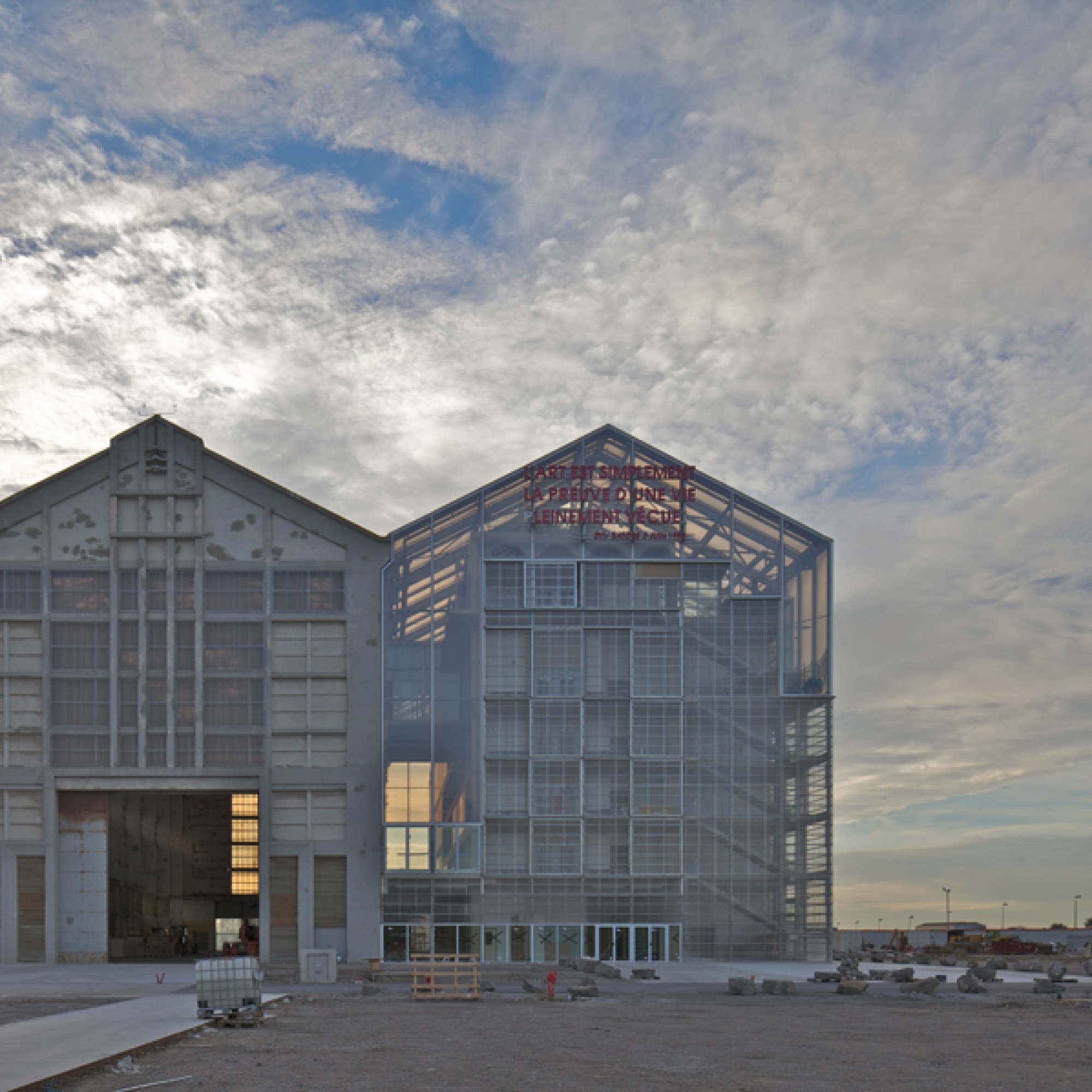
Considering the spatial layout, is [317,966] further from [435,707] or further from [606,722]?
[606,722]

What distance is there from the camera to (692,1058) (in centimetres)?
2870

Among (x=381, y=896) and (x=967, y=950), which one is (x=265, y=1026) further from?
(x=967, y=950)

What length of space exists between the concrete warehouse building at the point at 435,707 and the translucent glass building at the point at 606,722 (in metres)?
0.14

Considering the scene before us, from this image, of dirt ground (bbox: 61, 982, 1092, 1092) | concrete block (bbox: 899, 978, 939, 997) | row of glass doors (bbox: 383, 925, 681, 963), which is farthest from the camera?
row of glass doors (bbox: 383, 925, 681, 963)

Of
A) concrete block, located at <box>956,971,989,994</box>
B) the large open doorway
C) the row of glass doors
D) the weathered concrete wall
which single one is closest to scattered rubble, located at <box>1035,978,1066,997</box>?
concrete block, located at <box>956,971,989,994</box>

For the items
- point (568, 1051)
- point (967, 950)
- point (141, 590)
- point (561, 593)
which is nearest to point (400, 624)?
point (561, 593)

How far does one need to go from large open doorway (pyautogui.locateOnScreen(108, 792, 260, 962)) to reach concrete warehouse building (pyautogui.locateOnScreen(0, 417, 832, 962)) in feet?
50.5

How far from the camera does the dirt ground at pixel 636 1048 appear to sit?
2536 centimetres

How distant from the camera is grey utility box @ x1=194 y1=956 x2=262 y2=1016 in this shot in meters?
35.2

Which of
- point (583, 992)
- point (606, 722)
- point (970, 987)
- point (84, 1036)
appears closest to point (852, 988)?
point (970, 987)

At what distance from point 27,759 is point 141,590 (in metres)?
10.1

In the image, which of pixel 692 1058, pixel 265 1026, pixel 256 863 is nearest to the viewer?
pixel 692 1058

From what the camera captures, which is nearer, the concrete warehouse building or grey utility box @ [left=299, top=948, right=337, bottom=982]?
grey utility box @ [left=299, top=948, right=337, bottom=982]

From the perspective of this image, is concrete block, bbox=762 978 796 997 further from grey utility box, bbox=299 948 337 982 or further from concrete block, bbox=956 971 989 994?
grey utility box, bbox=299 948 337 982
